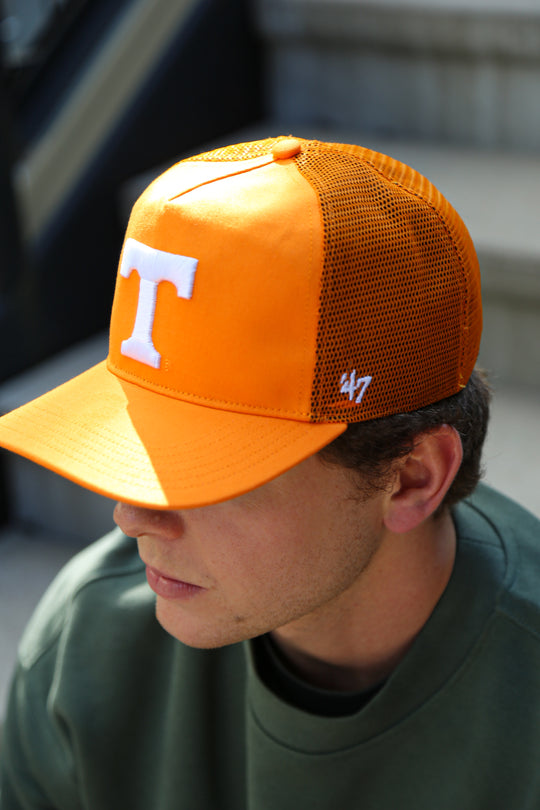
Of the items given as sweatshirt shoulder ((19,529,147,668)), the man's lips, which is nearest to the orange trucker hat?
the man's lips

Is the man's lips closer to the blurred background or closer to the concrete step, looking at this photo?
the blurred background

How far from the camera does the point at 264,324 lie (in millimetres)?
649

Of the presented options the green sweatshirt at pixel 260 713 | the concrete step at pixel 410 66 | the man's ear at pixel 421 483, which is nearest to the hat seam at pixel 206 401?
the man's ear at pixel 421 483

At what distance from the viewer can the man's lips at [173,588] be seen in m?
0.73

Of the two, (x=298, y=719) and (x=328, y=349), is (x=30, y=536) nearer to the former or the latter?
(x=298, y=719)

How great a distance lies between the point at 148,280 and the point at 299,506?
0.63ft

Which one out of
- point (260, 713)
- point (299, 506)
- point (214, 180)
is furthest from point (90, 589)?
point (214, 180)

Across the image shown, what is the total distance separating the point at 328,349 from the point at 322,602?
0.20 metres

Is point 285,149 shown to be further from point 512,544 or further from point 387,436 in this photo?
point 512,544

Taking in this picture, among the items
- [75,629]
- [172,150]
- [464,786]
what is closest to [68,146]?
[172,150]

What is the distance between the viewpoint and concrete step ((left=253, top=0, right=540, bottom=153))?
1510 millimetres

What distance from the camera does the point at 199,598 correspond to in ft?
2.39

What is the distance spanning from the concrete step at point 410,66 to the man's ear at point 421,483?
948 mm

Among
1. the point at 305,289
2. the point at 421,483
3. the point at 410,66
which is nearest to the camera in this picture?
the point at 305,289
